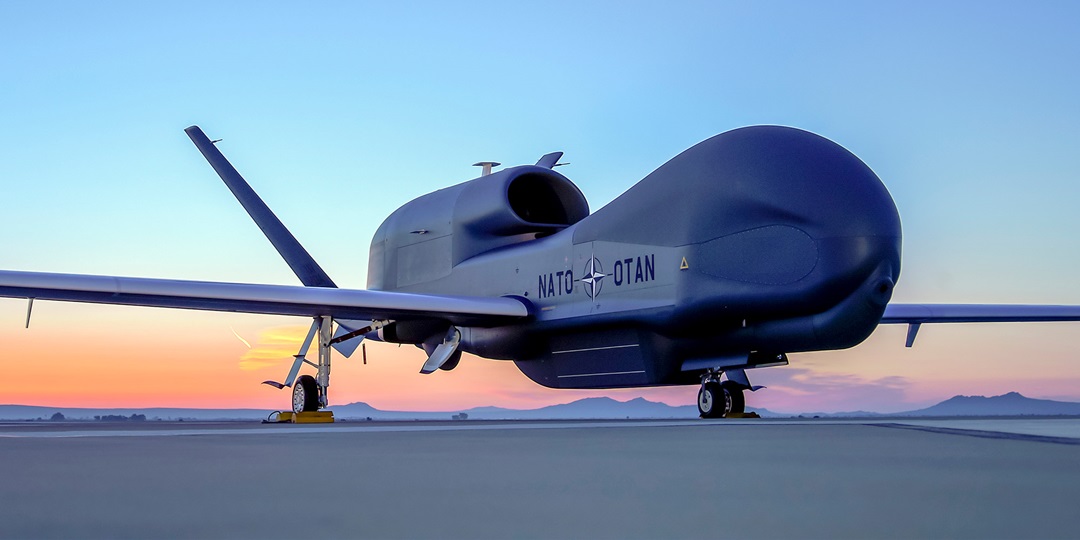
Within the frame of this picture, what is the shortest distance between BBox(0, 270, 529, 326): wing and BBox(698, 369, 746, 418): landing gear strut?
3.12 m

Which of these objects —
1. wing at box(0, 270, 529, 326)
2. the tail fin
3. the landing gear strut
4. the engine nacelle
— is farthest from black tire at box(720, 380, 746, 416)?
the tail fin

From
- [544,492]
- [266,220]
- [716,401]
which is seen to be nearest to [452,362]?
[716,401]

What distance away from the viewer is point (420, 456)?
507 centimetres

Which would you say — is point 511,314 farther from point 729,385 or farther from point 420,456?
point 420,456

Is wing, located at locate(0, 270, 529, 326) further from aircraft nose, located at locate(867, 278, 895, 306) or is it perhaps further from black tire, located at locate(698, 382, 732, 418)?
aircraft nose, located at locate(867, 278, 895, 306)

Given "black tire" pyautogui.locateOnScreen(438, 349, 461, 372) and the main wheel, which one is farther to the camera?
"black tire" pyautogui.locateOnScreen(438, 349, 461, 372)

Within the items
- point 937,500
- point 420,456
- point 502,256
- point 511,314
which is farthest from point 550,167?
point 937,500

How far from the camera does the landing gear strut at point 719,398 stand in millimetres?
13797

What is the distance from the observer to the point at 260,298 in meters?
14.4

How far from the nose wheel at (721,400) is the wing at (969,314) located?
3709 millimetres

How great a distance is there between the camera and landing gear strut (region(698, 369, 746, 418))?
13.8m

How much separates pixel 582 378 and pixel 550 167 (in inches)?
210

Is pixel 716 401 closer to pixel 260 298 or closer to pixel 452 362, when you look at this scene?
pixel 452 362

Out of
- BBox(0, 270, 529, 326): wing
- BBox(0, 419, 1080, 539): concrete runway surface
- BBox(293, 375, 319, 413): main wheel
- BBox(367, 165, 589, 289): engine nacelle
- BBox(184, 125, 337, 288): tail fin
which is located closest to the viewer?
BBox(0, 419, 1080, 539): concrete runway surface
